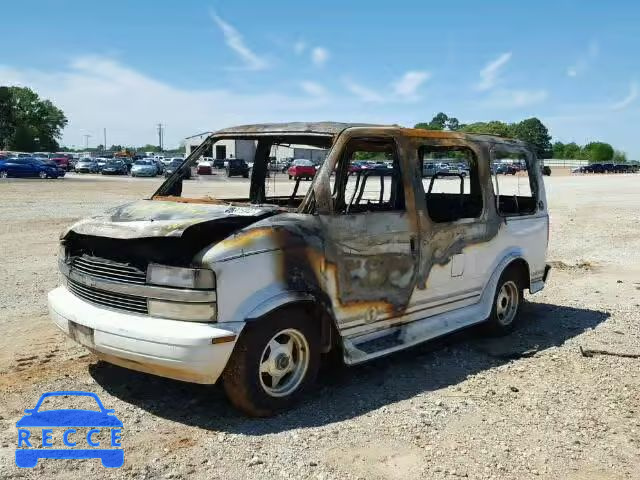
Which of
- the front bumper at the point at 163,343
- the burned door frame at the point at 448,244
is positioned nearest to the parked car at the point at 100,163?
the burned door frame at the point at 448,244

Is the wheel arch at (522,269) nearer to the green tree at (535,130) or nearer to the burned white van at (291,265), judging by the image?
the burned white van at (291,265)

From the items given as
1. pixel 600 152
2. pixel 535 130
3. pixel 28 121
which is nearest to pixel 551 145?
pixel 535 130

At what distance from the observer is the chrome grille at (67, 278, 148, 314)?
4.18 m

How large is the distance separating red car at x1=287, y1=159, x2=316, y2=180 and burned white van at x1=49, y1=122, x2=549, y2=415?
0.30ft

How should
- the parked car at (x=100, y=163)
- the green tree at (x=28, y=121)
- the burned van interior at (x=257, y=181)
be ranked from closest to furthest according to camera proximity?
the burned van interior at (x=257, y=181) → the parked car at (x=100, y=163) → the green tree at (x=28, y=121)

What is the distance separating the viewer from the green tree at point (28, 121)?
353 feet

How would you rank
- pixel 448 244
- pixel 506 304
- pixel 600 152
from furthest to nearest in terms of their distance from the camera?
pixel 600 152 → pixel 506 304 → pixel 448 244

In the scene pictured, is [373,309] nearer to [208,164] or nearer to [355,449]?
[355,449]

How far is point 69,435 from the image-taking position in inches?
159

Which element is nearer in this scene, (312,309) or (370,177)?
(312,309)

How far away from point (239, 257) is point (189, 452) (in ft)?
3.90

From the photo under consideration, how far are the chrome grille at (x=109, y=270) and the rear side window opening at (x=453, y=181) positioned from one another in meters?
2.89

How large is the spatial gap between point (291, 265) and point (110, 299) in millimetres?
1221

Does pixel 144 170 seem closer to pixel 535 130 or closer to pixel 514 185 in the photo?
pixel 514 185
